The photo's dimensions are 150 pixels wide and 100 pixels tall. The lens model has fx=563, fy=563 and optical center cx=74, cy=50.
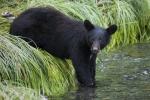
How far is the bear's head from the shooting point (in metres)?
9.13

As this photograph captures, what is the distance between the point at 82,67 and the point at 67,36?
627 mm

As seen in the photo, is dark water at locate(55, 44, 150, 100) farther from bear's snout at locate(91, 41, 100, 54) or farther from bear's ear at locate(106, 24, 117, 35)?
bear's ear at locate(106, 24, 117, 35)

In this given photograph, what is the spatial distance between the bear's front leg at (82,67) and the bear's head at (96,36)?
0.34 metres

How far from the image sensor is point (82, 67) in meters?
9.55

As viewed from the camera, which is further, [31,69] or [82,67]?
[82,67]

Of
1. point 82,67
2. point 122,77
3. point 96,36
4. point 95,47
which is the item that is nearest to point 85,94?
point 82,67

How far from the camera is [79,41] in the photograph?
9.51 m

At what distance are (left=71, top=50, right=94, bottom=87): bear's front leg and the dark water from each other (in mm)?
171

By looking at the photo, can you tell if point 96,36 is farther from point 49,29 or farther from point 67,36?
point 49,29

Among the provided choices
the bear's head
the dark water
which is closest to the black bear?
the bear's head

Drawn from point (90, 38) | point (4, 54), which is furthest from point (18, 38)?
point (90, 38)

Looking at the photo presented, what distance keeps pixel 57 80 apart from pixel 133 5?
590 centimetres

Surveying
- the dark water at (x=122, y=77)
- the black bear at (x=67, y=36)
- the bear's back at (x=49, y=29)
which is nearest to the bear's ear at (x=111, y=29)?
the black bear at (x=67, y=36)

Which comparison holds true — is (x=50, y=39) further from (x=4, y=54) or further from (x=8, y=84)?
(x=8, y=84)
